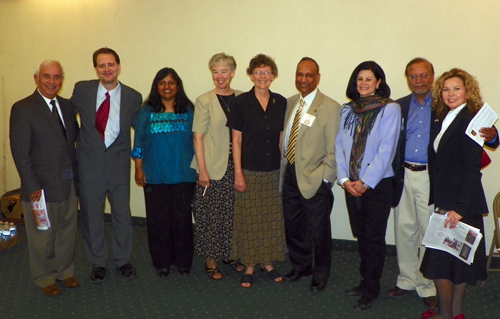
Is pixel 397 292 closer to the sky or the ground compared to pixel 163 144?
closer to the ground

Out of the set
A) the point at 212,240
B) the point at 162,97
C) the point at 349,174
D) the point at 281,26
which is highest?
the point at 281,26

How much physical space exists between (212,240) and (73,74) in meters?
2.81

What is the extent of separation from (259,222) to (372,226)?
888 mm

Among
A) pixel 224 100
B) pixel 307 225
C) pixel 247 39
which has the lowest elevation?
pixel 307 225

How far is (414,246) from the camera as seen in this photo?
3.54 m

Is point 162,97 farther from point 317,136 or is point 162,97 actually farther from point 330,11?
point 330,11

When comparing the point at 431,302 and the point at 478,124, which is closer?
the point at 478,124

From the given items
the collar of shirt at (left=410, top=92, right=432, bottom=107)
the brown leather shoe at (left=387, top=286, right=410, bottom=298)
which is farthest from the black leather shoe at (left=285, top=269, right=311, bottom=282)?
the collar of shirt at (left=410, top=92, right=432, bottom=107)

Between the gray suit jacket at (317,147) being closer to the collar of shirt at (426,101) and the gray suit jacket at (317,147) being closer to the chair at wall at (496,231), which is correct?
the collar of shirt at (426,101)

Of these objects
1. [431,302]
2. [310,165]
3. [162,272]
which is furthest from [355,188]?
[162,272]

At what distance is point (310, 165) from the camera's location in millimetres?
3508

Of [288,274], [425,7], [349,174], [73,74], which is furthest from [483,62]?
[73,74]

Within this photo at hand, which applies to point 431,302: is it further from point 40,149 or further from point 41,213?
point 40,149

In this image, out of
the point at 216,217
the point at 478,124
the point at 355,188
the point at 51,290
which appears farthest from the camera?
the point at 216,217
